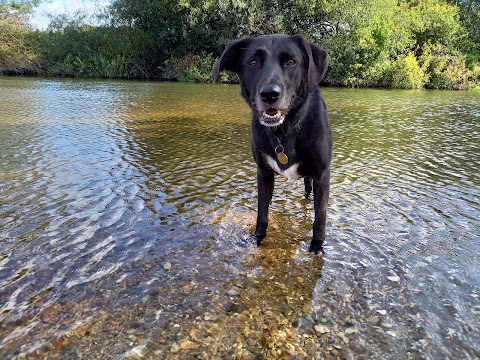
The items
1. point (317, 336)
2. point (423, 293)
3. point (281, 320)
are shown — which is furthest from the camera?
point (423, 293)

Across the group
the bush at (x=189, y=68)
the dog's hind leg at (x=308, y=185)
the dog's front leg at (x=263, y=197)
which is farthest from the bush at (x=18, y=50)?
the dog's front leg at (x=263, y=197)

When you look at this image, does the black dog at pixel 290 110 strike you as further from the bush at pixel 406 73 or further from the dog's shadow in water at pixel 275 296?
the bush at pixel 406 73

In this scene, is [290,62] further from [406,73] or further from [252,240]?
[406,73]

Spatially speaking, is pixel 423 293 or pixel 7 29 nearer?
pixel 423 293

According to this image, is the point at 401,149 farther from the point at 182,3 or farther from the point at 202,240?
the point at 182,3

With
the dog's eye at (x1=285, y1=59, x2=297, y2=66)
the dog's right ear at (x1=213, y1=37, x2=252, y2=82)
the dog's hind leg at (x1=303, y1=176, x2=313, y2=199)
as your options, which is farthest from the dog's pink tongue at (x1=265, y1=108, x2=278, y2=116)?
the dog's hind leg at (x1=303, y1=176, x2=313, y2=199)

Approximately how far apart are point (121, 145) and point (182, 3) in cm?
2602

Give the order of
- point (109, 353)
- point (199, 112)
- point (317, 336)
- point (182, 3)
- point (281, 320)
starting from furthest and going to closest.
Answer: point (182, 3), point (199, 112), point (281, 320), point (317, 336), point (109, 353)

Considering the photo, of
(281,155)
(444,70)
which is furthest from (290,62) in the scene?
(444,70)

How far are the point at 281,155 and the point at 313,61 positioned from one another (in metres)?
0.91

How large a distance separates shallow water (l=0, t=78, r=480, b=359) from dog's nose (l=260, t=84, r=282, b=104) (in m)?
1.44

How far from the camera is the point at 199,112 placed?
12562 mm

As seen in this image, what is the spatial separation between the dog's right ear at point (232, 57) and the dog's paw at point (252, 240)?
63.0 inches

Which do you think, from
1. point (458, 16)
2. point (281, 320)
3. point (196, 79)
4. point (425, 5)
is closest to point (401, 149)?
point (281, 320)
